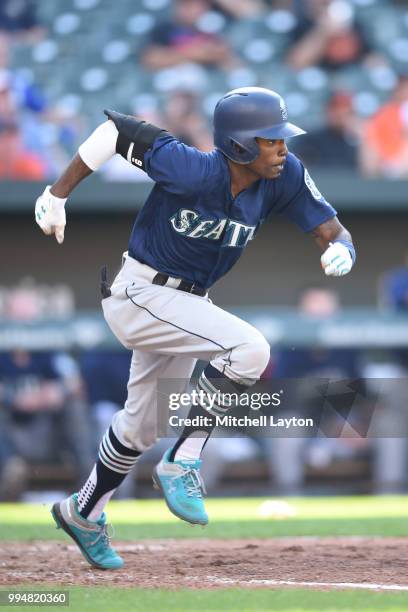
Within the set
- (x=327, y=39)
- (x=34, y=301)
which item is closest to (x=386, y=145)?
(x=327, y=39)

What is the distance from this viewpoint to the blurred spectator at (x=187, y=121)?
32.8ft

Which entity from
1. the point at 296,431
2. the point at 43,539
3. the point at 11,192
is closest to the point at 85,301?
the point at 11,192

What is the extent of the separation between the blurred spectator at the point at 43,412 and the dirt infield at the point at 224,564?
340 cm

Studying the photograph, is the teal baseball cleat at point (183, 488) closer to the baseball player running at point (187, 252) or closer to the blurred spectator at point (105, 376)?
the baseball player running at point (187, 252)

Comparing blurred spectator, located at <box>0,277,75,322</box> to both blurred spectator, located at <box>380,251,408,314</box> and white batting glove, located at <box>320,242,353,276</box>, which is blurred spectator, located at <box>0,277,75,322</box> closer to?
blurred spectator, located at <box>380,251,408,314</box>

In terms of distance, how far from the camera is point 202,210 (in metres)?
4.20

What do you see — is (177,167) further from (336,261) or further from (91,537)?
(91,537)

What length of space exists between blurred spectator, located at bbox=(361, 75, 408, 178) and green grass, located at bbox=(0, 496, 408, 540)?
3.07 m

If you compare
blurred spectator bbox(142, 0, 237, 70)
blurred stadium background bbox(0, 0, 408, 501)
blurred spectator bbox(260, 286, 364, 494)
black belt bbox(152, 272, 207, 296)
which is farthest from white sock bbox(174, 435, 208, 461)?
blurred spectator bbox(142, 0, 237, 70)

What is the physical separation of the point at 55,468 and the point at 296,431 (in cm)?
230

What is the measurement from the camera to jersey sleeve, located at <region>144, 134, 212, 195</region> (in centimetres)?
412

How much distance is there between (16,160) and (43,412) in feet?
7.52

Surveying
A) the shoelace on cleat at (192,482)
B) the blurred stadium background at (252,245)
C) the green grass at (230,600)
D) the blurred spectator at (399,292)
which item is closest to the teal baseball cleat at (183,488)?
the shoelace on cleat at (192,482)

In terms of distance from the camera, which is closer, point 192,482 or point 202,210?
point 202,210
